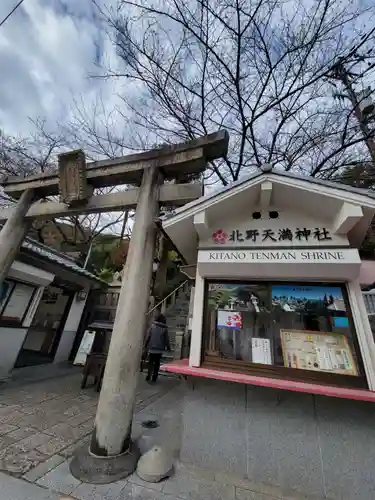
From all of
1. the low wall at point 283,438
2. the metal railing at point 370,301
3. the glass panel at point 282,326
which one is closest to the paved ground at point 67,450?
the low wall at point 283,438

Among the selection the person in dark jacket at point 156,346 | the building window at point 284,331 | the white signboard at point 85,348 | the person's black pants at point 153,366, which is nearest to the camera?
the building window at point 284,331

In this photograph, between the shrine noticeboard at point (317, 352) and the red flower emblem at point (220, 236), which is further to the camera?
the red flower emblem at point (220, 236)

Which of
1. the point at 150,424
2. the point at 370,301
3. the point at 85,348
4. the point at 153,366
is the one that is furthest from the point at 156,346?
the point at 370,301

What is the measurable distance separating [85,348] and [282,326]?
8162 millimetres

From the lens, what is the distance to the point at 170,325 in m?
12.3

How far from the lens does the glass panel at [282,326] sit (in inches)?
126

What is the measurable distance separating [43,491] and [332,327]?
3.93m

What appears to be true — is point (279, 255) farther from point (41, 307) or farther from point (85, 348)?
point (41, 307)

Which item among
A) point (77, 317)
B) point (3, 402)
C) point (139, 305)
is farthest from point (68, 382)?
point (139, 305)

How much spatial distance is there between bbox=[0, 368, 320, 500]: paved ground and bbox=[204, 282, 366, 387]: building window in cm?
128

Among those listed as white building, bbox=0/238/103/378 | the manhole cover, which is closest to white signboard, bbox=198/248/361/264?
the manhole cover

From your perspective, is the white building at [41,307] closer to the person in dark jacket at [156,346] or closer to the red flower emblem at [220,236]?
the person in dark jacket at [156,346]

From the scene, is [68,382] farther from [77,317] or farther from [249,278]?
[249,278]

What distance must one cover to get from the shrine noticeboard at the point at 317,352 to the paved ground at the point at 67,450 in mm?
1462
